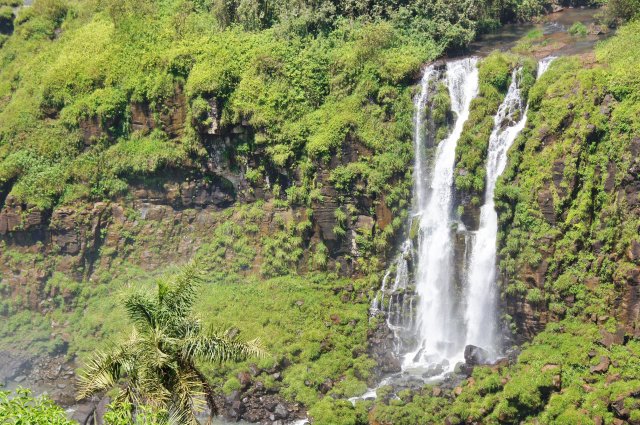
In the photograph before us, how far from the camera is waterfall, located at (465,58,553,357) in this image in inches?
1250

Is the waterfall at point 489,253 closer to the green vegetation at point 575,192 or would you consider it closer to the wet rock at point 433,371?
the green vegetation at point 575,192

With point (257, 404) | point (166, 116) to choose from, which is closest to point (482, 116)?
point (257, 404)

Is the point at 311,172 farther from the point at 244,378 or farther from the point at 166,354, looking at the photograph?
the point at 166,354

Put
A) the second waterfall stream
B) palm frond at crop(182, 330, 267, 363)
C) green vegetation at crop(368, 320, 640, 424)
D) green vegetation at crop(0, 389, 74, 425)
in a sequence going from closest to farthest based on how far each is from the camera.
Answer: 1. green vegetation at crop(0, 389, 74, 425)
2. palm frond at crop(182, 330, 267, 363)
3. green vegetation at crop(368, 320, 640, 424)
4. the second waterfall stream

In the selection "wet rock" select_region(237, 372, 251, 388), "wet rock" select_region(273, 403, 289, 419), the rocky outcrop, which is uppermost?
the rocky outcrop

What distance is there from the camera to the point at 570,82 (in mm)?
31656

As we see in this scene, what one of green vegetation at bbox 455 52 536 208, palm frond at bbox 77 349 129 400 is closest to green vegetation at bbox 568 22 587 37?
green vegetation at bbox 455 52 536 208

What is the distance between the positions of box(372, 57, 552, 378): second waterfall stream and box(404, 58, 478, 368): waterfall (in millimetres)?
45

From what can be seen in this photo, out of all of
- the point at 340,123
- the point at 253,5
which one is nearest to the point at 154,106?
the point at 253,5

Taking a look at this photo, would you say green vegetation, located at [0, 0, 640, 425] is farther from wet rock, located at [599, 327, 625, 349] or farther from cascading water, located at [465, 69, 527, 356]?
cascading water, located at [465, 69, 527, 356]

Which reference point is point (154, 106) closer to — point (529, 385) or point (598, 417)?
point (529, 385)

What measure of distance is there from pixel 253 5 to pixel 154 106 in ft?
27.1

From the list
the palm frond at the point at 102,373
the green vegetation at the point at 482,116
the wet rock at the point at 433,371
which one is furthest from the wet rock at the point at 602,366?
the palm frond at the point at 102,373

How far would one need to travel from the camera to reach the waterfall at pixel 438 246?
33062 millimetres
